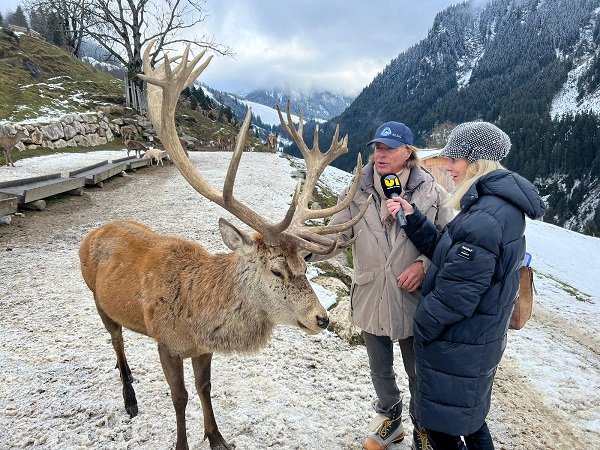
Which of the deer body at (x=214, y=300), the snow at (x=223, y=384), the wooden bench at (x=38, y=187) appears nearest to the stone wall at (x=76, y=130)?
the wooden bench at (x=38, y=187)

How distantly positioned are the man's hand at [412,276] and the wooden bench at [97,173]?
1291 cm

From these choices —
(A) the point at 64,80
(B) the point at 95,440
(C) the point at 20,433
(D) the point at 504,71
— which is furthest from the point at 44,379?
(D) the point at 504,71

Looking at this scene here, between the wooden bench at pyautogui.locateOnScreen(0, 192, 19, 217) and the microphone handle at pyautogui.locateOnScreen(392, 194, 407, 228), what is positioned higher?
the microphone handle at pyautogui.locateOnScreen(392, 194, 407, 228)

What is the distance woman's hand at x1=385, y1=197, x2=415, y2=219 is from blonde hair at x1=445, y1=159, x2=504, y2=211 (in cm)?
32

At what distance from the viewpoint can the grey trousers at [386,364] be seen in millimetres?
3486

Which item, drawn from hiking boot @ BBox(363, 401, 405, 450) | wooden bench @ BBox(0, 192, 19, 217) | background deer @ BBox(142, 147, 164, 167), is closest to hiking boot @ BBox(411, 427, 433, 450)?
hiking boot @ BBox(363, 401, 405, 450)

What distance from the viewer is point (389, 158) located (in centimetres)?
334

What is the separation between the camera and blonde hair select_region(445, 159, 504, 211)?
277cm

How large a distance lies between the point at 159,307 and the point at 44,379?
6.89 ft

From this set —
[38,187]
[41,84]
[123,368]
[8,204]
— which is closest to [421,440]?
[123,368]

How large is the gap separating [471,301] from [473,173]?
0.88 metres

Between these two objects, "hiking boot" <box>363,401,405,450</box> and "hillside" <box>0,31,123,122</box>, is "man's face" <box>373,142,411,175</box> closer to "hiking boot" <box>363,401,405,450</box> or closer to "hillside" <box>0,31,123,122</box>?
"hiking boot" <box>363,401,405,450</box>

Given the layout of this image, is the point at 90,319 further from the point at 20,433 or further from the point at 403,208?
the point at 403,208

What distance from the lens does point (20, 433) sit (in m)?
3.79
